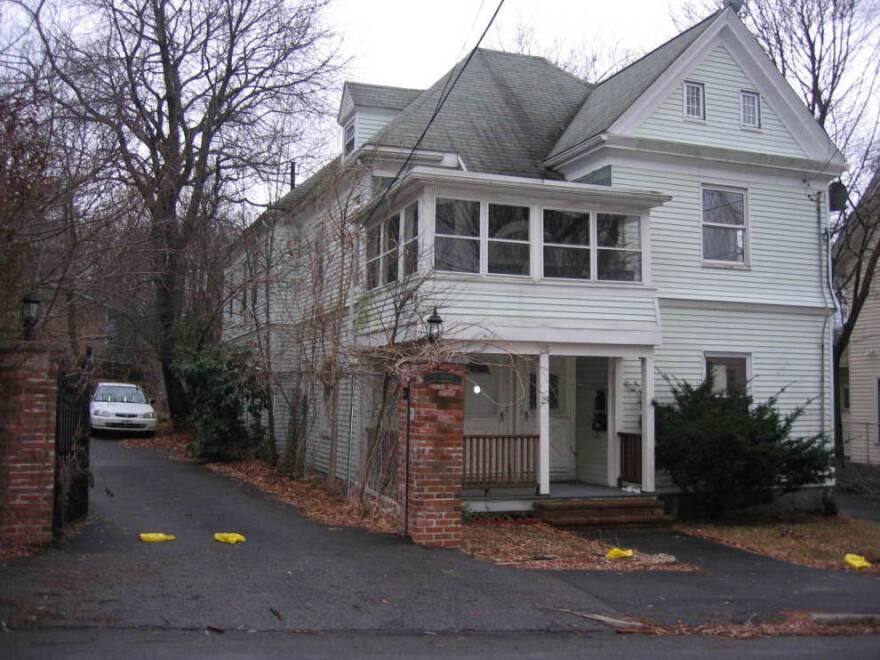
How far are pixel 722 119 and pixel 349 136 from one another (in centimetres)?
790

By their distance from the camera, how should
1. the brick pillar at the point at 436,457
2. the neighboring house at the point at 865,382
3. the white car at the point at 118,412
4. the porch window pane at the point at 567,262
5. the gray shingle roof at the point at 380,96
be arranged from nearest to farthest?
the brick pillar at the point at 436,457 < the porch window pane at the point at 567,262 < the gray shingle roof at the point at 380,96 < the white car at the point at 118,412 < the neighboring house at the point at 865,382

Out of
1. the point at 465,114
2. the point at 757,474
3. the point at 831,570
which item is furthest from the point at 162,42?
the point at 831,570

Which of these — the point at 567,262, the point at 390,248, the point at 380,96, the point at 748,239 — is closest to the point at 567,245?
the point at 567,262

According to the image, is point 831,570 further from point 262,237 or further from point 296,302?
point 262,237

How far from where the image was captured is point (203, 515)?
1184 centimetres

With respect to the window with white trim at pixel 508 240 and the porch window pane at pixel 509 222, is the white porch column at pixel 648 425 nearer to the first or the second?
the window with white trim at pixel 508 240

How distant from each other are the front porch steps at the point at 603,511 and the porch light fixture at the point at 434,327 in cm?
369

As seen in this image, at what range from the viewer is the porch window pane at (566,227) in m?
14.2

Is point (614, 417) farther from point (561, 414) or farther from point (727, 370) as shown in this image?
point (727, 370)

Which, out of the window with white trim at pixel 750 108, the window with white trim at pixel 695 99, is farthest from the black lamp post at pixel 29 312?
the window with white trim at pixel 750 108

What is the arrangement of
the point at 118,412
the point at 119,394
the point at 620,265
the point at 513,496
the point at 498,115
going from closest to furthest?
the point at 513,496 < the point at 620,265 < the point at 498,115 < the point at 118,412 < the point at 119,394

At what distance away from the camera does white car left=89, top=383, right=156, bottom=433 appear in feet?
76.8

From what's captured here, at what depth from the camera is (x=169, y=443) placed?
75.6ft

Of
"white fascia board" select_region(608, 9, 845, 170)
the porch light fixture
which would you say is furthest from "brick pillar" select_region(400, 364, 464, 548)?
"white fascia board" select_region(608, 9, 845, 170)
